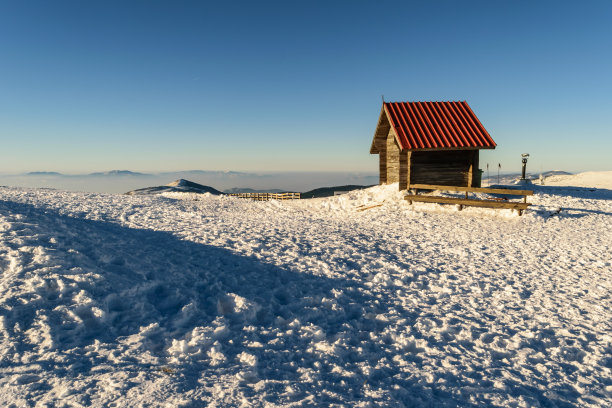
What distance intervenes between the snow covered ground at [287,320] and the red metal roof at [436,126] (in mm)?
8888

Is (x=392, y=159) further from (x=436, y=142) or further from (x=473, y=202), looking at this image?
(x=473, y=202)

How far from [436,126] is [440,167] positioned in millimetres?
2425

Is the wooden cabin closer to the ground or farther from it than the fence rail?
farther from it

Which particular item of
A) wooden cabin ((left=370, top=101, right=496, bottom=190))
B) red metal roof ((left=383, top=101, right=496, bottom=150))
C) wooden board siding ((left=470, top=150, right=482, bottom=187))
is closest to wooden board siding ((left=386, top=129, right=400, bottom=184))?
wooden cabin ((left=370, top=101, right=496, bottom=190))

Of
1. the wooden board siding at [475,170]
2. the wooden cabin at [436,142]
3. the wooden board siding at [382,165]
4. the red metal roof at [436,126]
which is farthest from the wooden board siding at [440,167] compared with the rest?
the wooden board siding at [382,165]

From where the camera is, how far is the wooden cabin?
18.1 metres

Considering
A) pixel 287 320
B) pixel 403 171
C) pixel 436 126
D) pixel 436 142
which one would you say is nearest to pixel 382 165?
pixel 403 171

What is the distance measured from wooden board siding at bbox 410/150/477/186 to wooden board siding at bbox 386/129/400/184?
142 centimetres

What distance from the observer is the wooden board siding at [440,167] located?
19.5 metres

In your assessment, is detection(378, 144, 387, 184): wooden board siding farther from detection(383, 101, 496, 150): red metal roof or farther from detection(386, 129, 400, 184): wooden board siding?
detection(383, 101, 496, 150): red metal roof

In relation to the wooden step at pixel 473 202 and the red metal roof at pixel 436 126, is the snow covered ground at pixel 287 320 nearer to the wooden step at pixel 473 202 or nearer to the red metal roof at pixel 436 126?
the wooden step at pixel 473 202

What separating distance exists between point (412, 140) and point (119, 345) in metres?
17.0

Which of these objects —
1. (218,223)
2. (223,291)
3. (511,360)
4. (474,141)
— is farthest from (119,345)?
(474,141)

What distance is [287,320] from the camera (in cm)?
559
